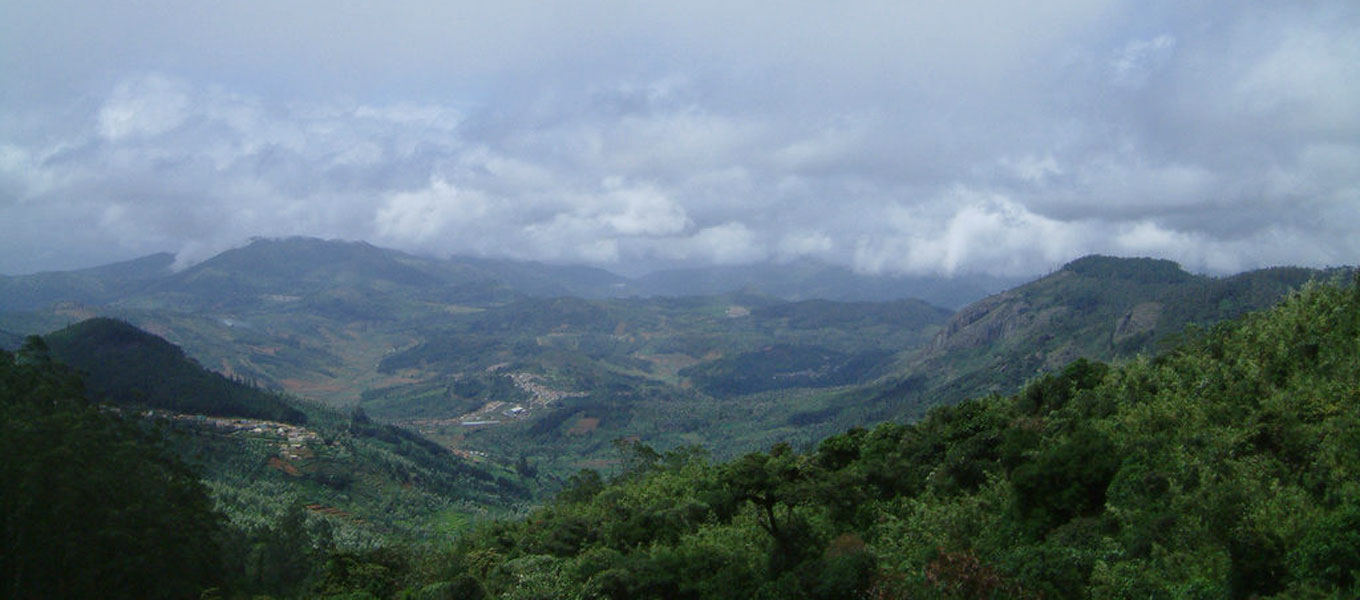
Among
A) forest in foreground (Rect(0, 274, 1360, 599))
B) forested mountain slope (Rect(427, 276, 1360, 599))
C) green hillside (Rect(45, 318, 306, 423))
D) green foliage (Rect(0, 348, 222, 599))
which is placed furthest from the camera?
green hillside (Rect(45, 318, 306, 423))

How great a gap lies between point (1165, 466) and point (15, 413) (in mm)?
50590

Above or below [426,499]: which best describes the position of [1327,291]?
above

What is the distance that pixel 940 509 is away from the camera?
30.2 meters

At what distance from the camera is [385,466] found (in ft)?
413

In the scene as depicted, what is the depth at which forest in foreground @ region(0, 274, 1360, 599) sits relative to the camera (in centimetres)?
2023

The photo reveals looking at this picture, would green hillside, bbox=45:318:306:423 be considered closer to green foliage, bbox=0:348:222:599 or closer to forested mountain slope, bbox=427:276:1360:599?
green foliage, bbox=0:348:222:599

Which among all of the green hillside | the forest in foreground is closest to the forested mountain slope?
the forest in foreground

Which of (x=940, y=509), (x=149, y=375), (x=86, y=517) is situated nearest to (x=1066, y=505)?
(x=940, y=509)

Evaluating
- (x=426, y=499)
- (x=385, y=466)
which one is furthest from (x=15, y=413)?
(x=385, y=466)

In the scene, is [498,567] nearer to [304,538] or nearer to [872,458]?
[872,458]

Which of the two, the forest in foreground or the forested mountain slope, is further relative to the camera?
the forest in foreground

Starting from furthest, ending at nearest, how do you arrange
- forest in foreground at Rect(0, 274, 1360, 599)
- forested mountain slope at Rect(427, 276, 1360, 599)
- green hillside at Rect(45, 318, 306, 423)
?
green hillside at Rect(45, 318, 306, 423) < forest in foreground at Rect(0, 274, 1360, 599) < forested mountain slope at Rect(427, 276, 1360, 599)

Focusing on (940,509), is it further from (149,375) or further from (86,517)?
(149,375)

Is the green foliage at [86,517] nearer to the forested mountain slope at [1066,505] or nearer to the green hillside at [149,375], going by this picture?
the forested mountain slope at [1066,505]
